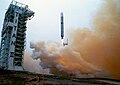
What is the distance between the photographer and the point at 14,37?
381 ft

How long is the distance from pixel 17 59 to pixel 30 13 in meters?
31.7

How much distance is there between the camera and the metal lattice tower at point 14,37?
113 meters

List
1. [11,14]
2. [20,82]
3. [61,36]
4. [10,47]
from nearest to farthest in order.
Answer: [20,82] < [61,36] < [10,47] < [11,14]

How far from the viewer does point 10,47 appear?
4503 inches

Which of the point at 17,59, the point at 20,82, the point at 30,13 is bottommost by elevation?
the point at 20,82

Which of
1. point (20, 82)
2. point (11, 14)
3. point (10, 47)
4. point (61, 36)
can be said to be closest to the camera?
point (20, 82)

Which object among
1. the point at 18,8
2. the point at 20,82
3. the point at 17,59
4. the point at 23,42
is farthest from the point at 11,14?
the point at 20,82

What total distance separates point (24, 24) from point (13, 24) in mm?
7661

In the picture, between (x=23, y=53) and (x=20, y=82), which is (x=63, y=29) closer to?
(x=23, y=53)

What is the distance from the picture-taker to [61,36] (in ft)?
338

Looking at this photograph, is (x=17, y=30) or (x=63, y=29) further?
(x=17, y=30)

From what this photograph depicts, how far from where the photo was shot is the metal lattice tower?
113 meters

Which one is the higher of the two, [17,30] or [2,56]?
[17,30]

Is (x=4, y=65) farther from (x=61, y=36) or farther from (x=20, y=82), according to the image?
(x=20, y=82)
